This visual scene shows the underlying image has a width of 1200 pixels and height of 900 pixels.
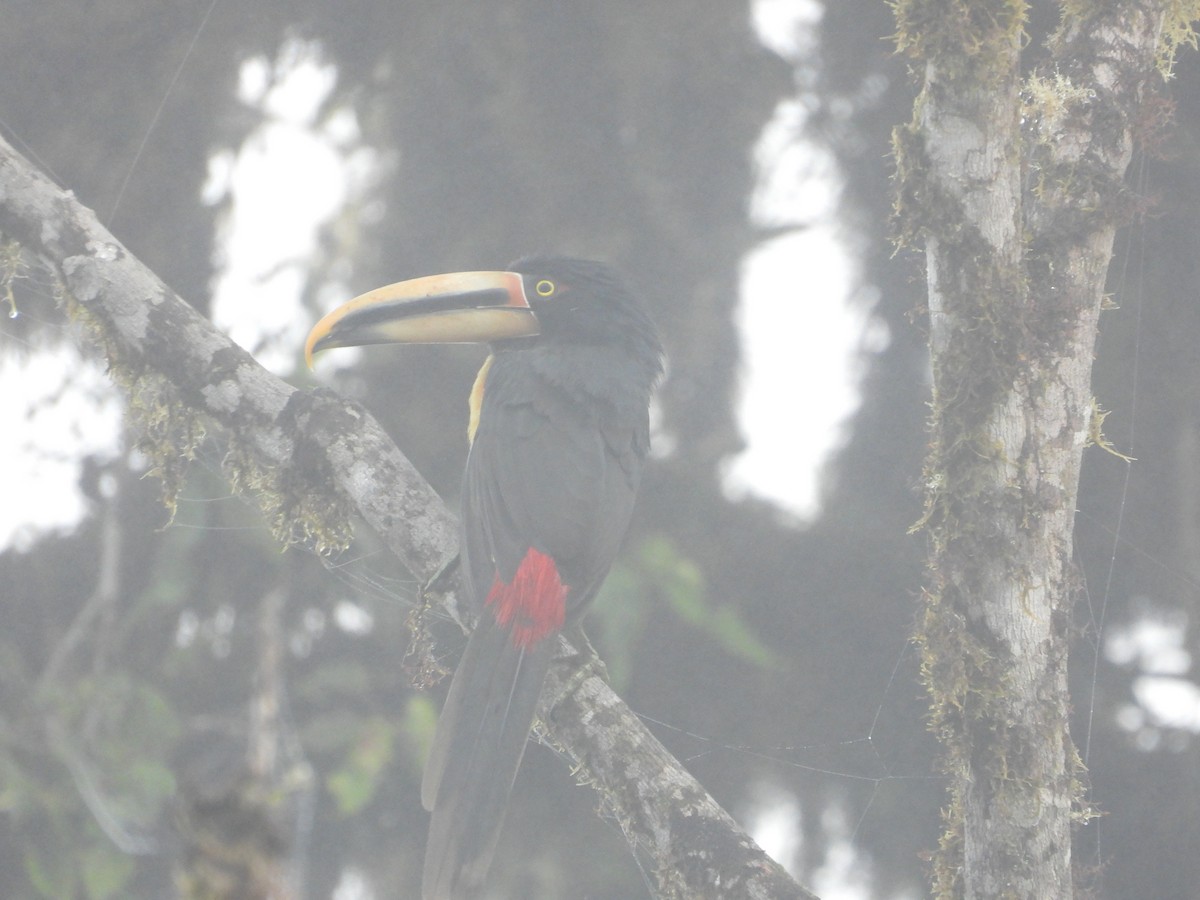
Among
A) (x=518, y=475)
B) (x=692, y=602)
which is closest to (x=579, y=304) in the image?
(x=518, y=475)

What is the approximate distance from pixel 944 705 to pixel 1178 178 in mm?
2269

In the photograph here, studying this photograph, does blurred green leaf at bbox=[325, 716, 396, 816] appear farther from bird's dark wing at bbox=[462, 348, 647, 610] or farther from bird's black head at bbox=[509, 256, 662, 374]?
bird's black head at bbox=[509, 256, 662, 374]

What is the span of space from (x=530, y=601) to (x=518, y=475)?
36 cm

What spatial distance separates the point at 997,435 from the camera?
1.86 m

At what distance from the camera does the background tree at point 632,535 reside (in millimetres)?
3264

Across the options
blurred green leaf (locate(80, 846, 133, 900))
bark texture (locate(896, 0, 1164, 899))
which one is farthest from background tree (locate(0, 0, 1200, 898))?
bark texture (locate(896, 0, 1164, 899))

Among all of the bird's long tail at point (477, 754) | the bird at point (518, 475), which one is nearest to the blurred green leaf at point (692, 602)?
the bird at point (518, 475)

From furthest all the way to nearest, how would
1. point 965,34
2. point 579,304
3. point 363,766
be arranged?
point 363,766 → point 579,304 → point 965,34

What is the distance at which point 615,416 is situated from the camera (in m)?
2.67

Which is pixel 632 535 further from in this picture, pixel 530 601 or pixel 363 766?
pixel 530 601

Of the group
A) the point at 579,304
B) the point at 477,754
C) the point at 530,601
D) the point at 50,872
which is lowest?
the point at 50,872

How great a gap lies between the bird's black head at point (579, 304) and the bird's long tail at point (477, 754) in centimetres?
97

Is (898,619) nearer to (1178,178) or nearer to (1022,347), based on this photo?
(1178,178)

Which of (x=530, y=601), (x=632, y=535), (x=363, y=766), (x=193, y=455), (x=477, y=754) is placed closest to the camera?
(x=477, y=754)
